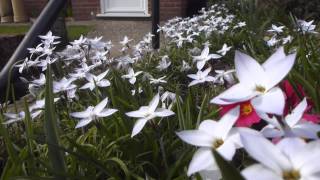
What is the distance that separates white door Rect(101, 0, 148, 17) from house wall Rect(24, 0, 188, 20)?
0.43 ft

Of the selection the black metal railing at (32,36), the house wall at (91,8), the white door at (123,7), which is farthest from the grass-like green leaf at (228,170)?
the white door at (123,7)

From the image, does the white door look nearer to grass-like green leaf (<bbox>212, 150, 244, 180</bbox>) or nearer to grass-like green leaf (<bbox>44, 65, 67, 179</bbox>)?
grass-like green leaf (<bbox>44, 65, 67, 179</bbox>)

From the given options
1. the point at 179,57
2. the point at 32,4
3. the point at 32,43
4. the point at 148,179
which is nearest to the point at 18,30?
the point at 32,4

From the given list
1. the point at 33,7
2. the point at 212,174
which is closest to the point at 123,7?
the point at 33,7

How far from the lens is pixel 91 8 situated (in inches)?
404

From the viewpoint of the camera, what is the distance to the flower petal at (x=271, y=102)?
2.31ft

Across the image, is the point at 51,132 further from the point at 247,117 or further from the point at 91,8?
→ the point at 91,8

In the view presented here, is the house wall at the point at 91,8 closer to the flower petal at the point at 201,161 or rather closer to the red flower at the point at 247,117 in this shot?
the red flower at the point at 247,117

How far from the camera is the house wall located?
9.59 metres

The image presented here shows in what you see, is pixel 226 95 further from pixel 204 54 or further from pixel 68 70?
pixel 68 70

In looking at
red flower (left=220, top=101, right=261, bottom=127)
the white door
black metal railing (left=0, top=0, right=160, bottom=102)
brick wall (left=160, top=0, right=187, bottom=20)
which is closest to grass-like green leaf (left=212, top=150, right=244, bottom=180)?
red flower (left=220, top=101, right=261, bottom=127)

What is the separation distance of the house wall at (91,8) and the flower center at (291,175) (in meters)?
8.59

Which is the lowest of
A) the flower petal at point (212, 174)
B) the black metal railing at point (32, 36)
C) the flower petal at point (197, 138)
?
the black metal railing at point (32, 36)

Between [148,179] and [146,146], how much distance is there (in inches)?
7.6
